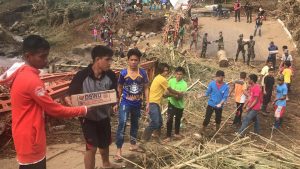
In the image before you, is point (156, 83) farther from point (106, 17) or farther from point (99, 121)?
point (106, 17)

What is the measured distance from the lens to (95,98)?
457 cm

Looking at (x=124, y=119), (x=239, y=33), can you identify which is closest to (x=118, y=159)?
(x=124, y=119)

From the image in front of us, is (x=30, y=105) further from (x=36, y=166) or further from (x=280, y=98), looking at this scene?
(x=280, y=98)

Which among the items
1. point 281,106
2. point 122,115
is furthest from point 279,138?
point 122,115

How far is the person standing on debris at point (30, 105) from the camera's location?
3521mm

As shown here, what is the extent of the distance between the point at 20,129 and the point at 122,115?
2542 mm

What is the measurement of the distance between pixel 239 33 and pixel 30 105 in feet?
77.1

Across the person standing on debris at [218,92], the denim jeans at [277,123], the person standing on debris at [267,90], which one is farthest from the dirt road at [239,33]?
the person standing on debris at [218,92]

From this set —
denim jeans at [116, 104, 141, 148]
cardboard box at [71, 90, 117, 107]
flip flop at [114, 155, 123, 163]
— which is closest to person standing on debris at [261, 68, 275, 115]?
denim jeans at [116, 104, 141, 148]

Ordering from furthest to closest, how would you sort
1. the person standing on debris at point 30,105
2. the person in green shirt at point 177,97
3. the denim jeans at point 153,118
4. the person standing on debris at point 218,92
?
the person standing on debris at point 218,92
the person in green shirt at point 177,97
the denim jeans at point 153,118
the person standing on debris at point 30,105

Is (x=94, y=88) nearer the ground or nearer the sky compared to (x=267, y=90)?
nearer the sky

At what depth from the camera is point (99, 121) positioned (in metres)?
4.98

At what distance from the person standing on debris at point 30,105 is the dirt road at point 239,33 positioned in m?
17.7

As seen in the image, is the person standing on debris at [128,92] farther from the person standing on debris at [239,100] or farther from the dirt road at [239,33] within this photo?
the dirt road at [239,33]
